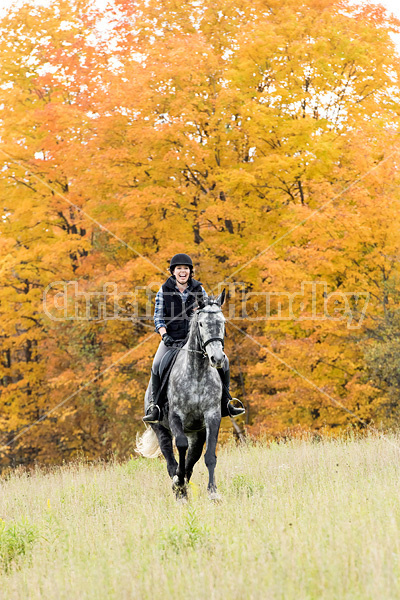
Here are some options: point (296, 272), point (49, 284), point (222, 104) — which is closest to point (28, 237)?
point (49, 284)

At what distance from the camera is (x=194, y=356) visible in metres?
9.07

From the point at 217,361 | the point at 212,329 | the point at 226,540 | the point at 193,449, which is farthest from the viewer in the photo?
the point at 193,449

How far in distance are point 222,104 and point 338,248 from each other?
565 centimetres

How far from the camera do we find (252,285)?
64.4 feet

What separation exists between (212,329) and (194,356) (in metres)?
0.72

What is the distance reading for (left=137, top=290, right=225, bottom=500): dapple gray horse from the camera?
→ 8617 mm

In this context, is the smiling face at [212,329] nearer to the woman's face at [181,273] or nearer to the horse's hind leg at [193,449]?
the woman's face at [181,273]

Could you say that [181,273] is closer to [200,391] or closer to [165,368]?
[165,368]

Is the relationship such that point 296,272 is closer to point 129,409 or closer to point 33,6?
point 129,409

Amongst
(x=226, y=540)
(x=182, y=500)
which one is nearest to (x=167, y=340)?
(x=182, y=500)

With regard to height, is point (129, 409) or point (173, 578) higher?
point (173, 578)

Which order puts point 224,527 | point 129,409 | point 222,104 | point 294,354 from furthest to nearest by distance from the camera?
point 129,409 < point 222,104 < point 294,354 < point 224,527

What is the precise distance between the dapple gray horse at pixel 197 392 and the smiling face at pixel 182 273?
0.83 m

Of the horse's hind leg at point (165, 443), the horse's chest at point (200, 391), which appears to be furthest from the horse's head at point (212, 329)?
the horse's hind leg at point (165, 443)
